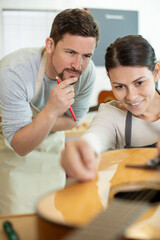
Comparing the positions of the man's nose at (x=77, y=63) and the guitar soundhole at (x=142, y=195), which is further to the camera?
the man's nose at (x=77, y=63)

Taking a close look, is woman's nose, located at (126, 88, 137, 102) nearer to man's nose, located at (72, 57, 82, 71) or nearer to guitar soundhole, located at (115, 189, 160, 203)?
man's nose, located at (72, 57, 82, 71)

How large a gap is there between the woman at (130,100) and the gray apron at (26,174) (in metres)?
0.50

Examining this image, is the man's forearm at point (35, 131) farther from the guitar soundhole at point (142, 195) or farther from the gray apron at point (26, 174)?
the guitar soundhole at point (142, 195)

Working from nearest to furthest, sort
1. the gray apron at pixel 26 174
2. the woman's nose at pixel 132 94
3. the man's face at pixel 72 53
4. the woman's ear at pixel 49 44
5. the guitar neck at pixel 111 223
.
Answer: the guitar neck at pixel 111 223 < the woman's nose at pixel 132 94 < the man's face at pixel 72 53 < the woman's ear at pixel 49 44 < the gray apron at pixel 26 174

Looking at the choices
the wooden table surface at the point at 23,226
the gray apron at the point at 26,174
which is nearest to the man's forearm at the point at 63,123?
the gray apron at the point at 26,174

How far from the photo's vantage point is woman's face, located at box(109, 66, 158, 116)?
1.04 metres

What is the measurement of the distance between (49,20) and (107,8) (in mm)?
608

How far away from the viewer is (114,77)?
1070mm

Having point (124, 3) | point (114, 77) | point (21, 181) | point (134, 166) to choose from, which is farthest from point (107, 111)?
point (124, 3)

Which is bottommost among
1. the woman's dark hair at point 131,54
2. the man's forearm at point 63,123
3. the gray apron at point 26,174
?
the gray apron at point 26,174

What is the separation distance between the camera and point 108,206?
0.50 metres

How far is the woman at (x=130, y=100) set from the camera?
1.04 metres

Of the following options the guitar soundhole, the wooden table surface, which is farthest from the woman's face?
the wooden table surface

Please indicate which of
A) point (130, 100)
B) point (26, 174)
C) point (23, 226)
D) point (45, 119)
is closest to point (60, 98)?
point (45, 119)
